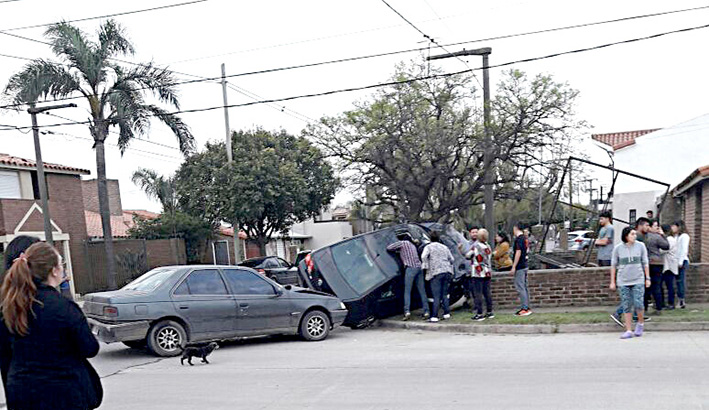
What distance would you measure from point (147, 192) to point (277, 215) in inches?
564

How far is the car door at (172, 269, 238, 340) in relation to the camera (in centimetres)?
1009

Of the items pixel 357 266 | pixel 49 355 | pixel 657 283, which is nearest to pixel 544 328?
pixel 657 283

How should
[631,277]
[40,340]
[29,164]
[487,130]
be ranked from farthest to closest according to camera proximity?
[29,164] < [487,130] < [631,277] < [40,340]

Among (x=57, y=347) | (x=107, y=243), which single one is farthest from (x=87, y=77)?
(x=57, y=347)

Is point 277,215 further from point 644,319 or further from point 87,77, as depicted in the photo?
point 644,319

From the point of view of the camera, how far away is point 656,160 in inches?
1112

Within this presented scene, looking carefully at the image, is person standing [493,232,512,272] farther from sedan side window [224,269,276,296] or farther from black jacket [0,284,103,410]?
black jacket [0,284,103,410]

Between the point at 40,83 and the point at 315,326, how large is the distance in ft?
47.2

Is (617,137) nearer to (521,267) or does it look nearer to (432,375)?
(521,267)

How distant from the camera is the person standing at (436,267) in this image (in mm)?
11922

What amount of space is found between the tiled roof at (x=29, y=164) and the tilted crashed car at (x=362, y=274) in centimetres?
1669

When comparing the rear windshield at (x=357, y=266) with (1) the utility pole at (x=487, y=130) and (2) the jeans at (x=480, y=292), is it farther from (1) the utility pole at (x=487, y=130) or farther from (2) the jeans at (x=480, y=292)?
(1) the utility pole at (x=487, y=130)

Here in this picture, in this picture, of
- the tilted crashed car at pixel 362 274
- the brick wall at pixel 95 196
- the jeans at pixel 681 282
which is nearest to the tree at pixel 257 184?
the brick wall at pixel 95 196

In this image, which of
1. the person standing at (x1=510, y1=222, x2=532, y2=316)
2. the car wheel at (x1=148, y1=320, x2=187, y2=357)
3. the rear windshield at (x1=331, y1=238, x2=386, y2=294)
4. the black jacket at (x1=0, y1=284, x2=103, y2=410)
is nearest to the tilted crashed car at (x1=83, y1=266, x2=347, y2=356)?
the car wheel at (x1=148, y1=320, x2=187, y2=357)
